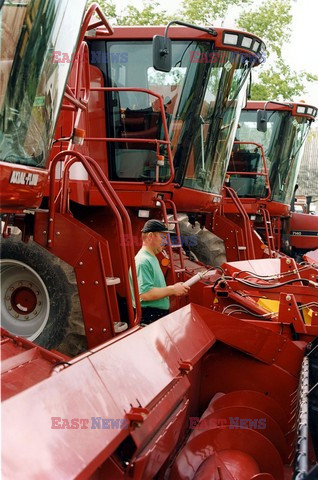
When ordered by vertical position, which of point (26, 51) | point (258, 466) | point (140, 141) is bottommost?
point (258, 466)

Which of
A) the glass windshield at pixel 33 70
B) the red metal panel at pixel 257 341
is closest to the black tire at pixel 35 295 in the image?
the red metal panel at pixel 257 341

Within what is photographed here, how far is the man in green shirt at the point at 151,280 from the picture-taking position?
15.0 feet

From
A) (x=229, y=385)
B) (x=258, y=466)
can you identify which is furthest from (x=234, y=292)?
(x=258, y=466)

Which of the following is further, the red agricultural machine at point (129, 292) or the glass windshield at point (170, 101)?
the glass windshield at point (170, 101)

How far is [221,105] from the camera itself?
23.4 ft

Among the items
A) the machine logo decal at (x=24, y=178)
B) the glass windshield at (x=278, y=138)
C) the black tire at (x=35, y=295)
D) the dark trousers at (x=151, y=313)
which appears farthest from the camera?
the glass windshield at (x=278, y=138)

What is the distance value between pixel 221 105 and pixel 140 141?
1471 millimetres

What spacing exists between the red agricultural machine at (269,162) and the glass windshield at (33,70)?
21.6 feet

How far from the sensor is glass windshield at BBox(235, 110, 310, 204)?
35.7 ft

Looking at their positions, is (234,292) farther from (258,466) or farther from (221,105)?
(221,105)

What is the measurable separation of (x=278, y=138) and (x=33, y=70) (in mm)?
8394

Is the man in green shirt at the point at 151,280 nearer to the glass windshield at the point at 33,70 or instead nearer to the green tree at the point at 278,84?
the glass windshield at the point at 33,70

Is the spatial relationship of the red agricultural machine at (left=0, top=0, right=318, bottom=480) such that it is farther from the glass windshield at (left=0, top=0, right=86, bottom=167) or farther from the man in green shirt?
the man in green shirt

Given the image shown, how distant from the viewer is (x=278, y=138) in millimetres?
10977
